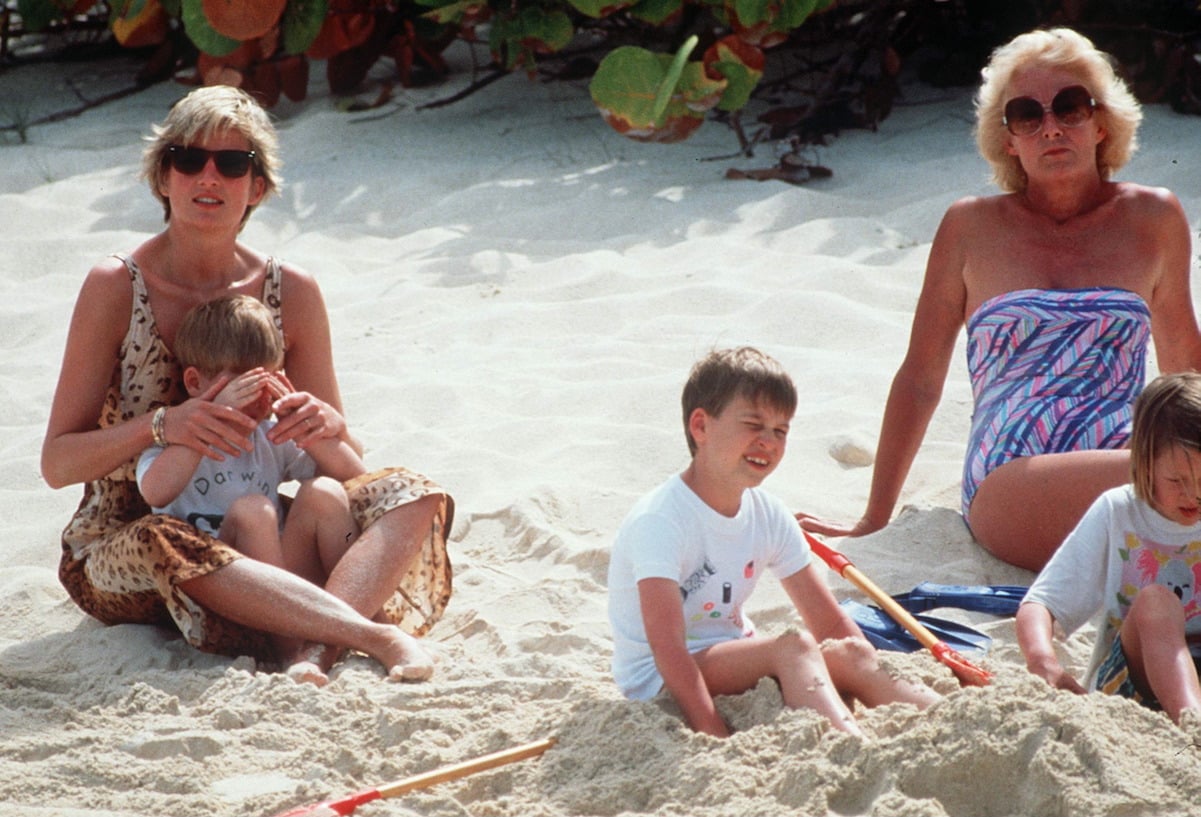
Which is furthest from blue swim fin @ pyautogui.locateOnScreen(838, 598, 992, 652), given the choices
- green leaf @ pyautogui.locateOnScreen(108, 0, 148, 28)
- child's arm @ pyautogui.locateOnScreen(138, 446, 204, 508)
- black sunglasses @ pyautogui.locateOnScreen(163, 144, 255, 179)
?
green leaf @ pyautogui.locateOnScreen(108, 0, 148, 28)

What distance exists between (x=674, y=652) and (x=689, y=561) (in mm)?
175

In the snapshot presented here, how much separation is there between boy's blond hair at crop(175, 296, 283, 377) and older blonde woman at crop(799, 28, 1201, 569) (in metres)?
1.34

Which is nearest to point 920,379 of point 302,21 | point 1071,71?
→ point 1071,71

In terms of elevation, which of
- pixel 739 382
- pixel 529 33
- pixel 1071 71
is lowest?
pixel 739 382

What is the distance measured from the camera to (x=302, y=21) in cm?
673

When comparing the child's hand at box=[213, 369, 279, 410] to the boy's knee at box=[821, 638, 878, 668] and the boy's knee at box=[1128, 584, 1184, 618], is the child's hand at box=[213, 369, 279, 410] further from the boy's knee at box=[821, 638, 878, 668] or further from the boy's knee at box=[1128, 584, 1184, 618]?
the boy's knee at box=[1128, 584, 1184, 618]

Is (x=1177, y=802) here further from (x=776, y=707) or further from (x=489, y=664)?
(x=489, y=664)

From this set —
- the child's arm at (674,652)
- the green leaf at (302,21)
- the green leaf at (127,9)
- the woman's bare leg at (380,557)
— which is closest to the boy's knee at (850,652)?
the child's arm at (674,652)

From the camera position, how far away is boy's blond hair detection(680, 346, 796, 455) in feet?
8.59

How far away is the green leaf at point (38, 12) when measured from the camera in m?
7.19

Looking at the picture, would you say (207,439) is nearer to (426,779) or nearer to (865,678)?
(426,779)

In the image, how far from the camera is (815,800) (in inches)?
90.4

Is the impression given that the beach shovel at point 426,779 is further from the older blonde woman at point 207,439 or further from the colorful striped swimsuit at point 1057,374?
the colorful striped swimsuit at point 1057,374

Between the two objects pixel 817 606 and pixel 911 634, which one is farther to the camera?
pixel 911 634
